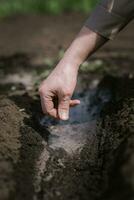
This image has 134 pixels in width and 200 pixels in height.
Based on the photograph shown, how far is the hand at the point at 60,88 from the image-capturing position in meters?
2.68

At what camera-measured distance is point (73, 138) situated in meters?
2.99

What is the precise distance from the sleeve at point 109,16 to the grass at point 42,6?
379 centimetres

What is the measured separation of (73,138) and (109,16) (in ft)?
2.76

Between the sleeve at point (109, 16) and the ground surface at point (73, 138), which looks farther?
the sleeve at point (109, 16)

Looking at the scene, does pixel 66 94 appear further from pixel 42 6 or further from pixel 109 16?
pixel 42 6

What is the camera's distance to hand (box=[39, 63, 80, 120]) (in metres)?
2.68

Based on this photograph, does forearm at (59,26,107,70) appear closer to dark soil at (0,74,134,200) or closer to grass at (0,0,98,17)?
dark soil at (0,74,134,200)

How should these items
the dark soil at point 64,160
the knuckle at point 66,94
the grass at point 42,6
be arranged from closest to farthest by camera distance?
1. the dark soil at point 64,160
2. the knuckle at point 66,94
3. the grass at point 42,6

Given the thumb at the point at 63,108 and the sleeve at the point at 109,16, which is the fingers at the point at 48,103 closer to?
the thumb at the point at 63,108

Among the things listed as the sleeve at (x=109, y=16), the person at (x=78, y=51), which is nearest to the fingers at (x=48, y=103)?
the person at (x=78, y=51)

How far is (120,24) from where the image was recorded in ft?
9.27

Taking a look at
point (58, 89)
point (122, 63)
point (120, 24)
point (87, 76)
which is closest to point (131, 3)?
point (120, 24)

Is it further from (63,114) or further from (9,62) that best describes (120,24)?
(9,62)

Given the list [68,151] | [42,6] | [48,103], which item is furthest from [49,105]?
[42,6]
